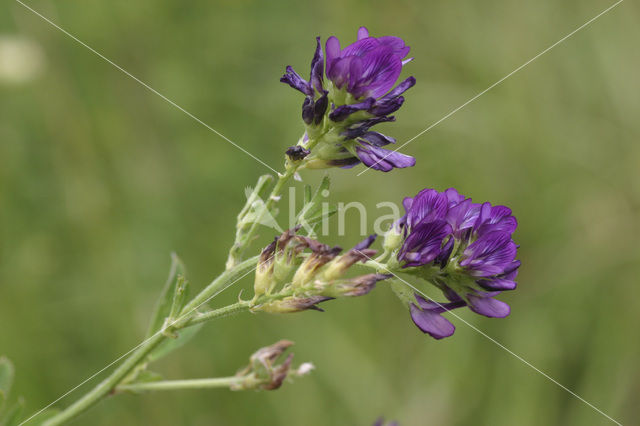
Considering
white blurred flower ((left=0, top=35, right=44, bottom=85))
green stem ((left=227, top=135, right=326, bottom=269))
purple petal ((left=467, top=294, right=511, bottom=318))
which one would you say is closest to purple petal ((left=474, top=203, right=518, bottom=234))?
purple petal ((left=467, top=294, right=511, bottom=318))

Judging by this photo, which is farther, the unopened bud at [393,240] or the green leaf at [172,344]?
the green leaf at [172,344]

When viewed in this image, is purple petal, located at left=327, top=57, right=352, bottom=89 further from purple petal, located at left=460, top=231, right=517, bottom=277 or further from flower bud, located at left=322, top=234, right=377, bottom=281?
purple petal, located at left=460, top=231, right=517, bottom=277

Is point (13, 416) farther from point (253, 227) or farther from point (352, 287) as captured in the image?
point (352, 287)

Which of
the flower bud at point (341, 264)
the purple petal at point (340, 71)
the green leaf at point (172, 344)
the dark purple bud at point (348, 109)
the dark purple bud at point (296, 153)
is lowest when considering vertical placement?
the green leaf at point (172, 344)

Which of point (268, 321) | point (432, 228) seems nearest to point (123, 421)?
point (268, 321)

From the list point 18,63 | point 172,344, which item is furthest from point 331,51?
point 18,63

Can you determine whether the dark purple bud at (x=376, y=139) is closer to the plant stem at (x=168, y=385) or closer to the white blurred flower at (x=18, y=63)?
the plant stem at (x=168, y=385)

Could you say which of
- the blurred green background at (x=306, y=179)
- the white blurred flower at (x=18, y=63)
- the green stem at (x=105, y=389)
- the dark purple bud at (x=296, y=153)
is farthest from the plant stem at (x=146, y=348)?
the white blurred flower at (x=18, y=63)

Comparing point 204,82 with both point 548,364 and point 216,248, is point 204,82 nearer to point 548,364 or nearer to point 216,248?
point 216,248
